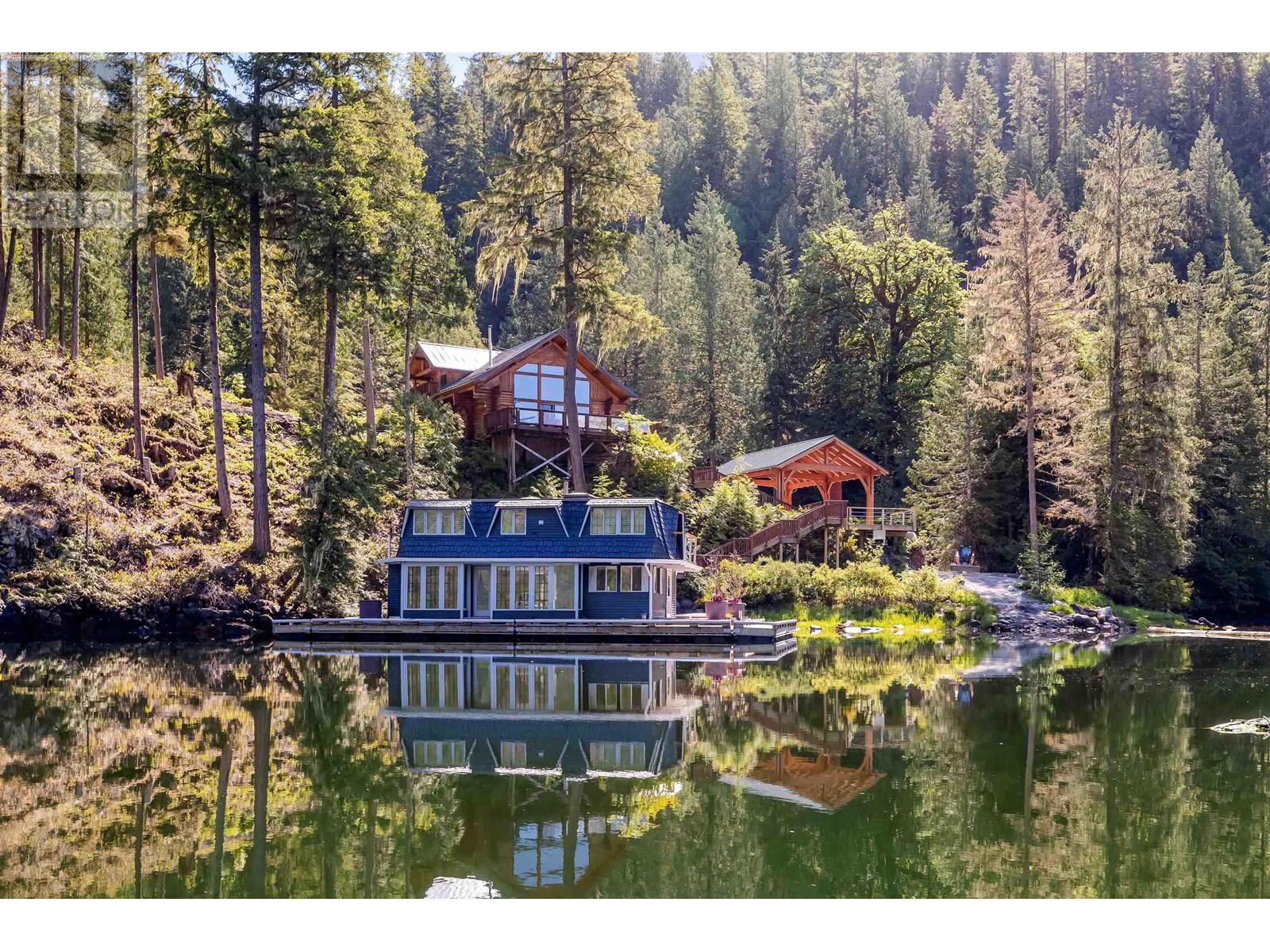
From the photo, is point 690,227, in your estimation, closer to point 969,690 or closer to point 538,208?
point 538,208

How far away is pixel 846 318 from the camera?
58.2 metres

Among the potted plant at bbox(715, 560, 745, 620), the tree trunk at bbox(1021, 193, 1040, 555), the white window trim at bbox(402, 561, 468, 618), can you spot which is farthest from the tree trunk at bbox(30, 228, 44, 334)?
the tree trunk at bbox(1021, 193, 1040, 555)

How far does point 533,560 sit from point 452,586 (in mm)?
2229

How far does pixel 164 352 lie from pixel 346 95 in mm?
28099

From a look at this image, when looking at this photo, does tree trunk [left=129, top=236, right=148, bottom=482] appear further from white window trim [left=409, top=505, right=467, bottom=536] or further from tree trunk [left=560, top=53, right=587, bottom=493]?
tree trunk [left=560, top=53, right=587, bottom=493]

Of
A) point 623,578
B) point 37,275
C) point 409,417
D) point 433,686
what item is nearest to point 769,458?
point 409,417

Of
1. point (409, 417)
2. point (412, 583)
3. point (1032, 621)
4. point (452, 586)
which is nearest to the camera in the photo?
point (452, 586)

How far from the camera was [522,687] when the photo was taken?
778 inches

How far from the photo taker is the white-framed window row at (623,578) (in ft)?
97.3

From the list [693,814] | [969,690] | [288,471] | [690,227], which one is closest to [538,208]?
[288,471]

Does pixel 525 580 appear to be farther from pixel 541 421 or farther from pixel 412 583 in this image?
pixel 541 421

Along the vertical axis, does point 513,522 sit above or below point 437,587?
above

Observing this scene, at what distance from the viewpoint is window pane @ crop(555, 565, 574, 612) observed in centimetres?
2988

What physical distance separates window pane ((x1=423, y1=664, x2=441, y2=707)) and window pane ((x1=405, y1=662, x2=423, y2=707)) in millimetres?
69
